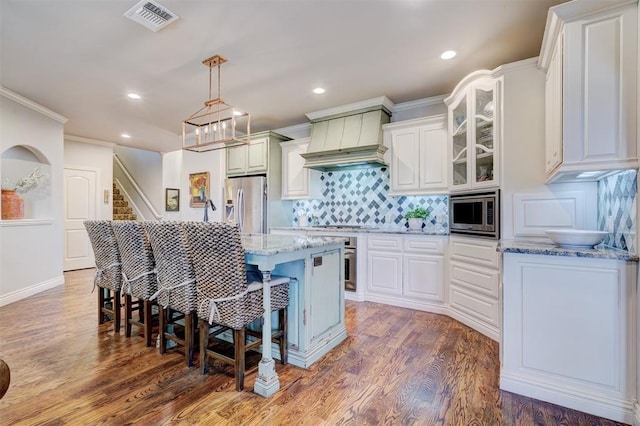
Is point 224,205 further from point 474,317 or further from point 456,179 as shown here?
point 474,317

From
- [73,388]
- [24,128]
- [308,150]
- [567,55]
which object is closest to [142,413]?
[73,388]

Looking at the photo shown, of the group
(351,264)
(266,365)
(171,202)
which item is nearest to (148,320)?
(266,365)

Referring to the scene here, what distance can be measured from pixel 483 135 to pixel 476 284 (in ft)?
4.64

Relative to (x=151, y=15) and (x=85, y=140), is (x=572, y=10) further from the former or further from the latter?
(x=85, y=140)

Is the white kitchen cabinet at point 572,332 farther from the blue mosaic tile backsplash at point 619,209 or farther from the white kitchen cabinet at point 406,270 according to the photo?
the white kitchen cabinet at point 406,270

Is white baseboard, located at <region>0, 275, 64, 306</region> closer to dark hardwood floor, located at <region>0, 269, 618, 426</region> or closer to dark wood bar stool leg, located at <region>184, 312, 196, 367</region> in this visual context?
dark hardwood floor, located at <region>0, 269, 618, 426</region>

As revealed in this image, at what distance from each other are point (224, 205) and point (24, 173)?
270 cm

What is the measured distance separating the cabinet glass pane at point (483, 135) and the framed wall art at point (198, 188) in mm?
4297

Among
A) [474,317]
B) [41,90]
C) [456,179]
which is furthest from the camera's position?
[41,90]

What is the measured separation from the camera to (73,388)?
1943 mm

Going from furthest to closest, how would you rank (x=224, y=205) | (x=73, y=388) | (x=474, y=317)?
(x=224, y=205) < (x=474, y=317) < (x=73, y=388)

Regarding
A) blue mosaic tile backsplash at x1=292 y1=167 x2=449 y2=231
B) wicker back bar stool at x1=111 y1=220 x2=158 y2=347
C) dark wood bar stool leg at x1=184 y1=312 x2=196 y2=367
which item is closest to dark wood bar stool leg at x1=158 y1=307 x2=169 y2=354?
wicker back bar stool at x1=111 y1=220 x2=158 y2=347

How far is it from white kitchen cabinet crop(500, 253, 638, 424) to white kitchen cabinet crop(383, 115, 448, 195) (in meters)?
1.85

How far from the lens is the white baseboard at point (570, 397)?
1.65 metres
